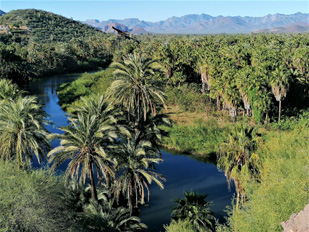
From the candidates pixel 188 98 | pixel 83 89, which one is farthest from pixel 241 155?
pixel 83 89

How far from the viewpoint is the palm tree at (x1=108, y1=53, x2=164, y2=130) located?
104 ft

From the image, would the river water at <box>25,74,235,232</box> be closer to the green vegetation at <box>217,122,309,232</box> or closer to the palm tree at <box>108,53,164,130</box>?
the palm tree at <box>108,53,164,130</box>

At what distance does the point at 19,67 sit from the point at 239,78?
77432 mm

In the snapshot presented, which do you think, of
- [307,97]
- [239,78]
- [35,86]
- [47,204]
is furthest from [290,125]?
[35,86]

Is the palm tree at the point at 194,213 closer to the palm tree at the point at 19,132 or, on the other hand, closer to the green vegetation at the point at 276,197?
the green vegetation at the point at 276,197

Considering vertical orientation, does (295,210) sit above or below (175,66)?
below

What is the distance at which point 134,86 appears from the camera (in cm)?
3178

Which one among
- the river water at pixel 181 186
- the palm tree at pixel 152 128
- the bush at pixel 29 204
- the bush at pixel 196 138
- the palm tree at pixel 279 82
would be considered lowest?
the river water at pixel 181 186

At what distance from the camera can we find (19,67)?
10050cm

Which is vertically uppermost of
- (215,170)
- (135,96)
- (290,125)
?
(135,96)

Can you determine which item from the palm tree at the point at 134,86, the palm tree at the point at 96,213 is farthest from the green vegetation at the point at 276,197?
the palm tree at the point at 134,86

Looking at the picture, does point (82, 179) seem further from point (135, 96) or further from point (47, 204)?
point (135, 96)

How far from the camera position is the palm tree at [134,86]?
3170 centimetres

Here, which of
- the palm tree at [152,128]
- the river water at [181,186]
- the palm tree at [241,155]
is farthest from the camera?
the palm tree at [152,128]
